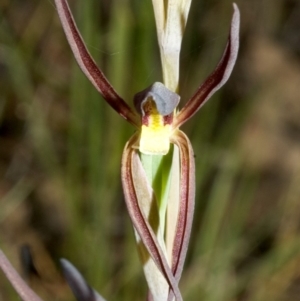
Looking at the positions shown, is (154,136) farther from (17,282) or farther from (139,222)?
(17,282)

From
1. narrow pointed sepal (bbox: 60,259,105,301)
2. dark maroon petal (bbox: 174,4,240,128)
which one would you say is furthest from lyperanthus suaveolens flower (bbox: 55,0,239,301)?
narrow pointed sepal (bbox: 60,259,105,301)

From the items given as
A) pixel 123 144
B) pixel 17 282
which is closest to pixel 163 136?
pixel 17 282

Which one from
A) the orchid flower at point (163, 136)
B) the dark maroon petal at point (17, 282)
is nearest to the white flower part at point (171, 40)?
the orchid flower at point (163, 136)

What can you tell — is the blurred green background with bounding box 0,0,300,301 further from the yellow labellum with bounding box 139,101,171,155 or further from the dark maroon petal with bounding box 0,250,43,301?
the yellow labellum with bounding box 139,101,171,155

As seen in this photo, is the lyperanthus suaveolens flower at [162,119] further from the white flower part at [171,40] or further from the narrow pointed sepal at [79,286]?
the narrow pointed sepal at [79,286]

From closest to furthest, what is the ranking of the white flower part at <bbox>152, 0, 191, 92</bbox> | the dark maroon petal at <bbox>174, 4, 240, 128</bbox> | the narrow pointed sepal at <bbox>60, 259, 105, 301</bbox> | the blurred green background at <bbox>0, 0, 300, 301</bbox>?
the dark maroon petal at <bbox>174, 4, 240, 128</bbox> → the white flower part at <bbox>152, 0, 191, 92</bbox> → the narrow pointed sepal at <bbox>60, 259, 105, 301</bbox> → the blurred green background at <bbox>0, 0, 300, 301</bbox>

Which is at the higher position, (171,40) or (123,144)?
(171,40)
